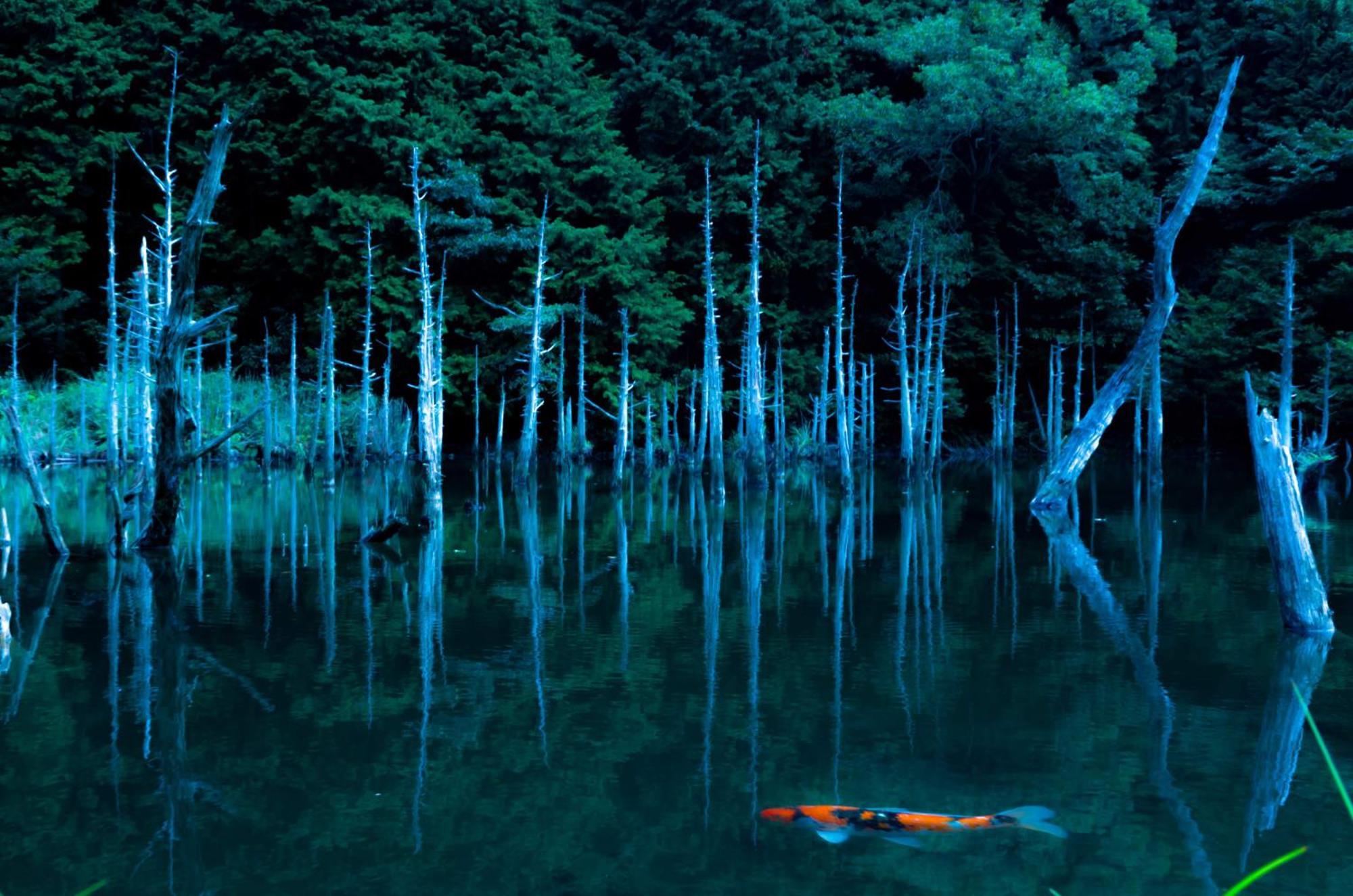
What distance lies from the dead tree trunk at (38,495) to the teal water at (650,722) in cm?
21

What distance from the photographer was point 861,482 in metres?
28.3

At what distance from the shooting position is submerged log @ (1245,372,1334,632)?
880 centimetres

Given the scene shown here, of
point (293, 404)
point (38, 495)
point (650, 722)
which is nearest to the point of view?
point (650, 722)

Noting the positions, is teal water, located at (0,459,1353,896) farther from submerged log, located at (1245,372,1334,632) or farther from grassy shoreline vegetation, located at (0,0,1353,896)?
grassy shoreline vegetation, located at (0,0,1353,896)

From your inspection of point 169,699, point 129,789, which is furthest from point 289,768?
point 169,699

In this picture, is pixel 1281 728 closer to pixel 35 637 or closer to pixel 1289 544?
pixel 1289 544

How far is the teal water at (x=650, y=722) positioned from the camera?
15.5ft

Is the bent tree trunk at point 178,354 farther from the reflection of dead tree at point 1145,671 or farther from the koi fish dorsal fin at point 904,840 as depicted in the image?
the koi fish dorsal fin at point 904,840

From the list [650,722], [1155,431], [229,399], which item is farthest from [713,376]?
[650,722]

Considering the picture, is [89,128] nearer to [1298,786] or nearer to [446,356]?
[446,356]

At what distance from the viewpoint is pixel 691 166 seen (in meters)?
38.7

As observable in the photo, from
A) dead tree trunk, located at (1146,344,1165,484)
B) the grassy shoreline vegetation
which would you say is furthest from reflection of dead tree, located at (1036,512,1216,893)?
the grassy shoreline vegetation

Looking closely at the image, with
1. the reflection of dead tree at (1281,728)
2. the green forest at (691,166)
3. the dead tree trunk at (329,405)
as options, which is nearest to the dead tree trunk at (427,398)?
the dead tree trunk at (329,405)

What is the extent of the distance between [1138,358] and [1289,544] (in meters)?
10.7
